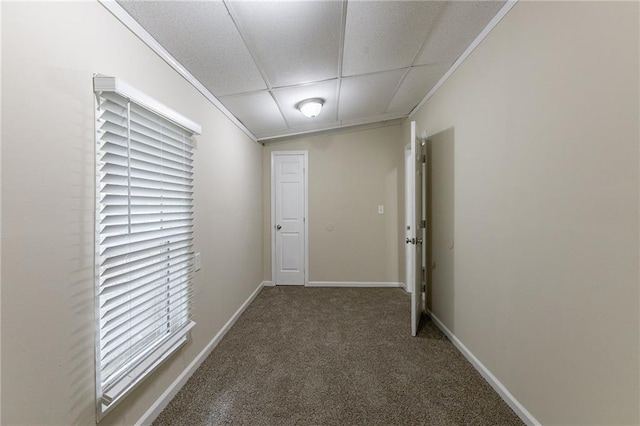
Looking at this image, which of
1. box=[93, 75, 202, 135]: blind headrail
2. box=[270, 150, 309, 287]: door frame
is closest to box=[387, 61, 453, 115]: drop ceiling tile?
box=[270, 150, 309, 287]: door frame

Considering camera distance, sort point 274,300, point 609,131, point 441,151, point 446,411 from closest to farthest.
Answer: point 609,131, point 446,411, point 441,151, point 274,300

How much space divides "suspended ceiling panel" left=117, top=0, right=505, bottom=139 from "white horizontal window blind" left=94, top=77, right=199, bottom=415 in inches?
19.3

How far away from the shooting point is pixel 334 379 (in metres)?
1.93

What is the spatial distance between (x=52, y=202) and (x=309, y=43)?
5.57 ft

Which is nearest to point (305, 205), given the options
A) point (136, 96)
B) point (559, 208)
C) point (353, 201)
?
point (353, 201)

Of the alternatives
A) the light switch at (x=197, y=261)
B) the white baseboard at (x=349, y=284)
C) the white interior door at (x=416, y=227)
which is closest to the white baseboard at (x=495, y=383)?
the white interior door at (x=416, y=227)

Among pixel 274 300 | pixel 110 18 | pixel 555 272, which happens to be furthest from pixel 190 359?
pixel 555 272

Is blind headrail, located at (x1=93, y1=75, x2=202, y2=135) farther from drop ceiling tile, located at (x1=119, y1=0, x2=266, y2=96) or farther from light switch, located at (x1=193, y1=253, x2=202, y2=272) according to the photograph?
light switch, located at (x1=193, y1=253, x2=202, y2=272)

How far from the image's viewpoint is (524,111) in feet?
Answer: 4.96

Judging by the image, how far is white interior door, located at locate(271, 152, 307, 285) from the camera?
4.20 metres

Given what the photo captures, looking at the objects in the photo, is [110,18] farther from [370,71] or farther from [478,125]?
[478,125]

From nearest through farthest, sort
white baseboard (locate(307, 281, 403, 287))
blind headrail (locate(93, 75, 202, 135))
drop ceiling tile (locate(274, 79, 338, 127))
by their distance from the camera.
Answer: blind headrail (locate(93, 75, 202, 135)) < drop ceiling tile (locate(274, 79, 338, 127)) < white baseboard (locate(307, 281, 403, 287))

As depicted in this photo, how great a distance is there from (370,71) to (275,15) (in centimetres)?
109

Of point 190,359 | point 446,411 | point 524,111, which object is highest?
point 524,111
